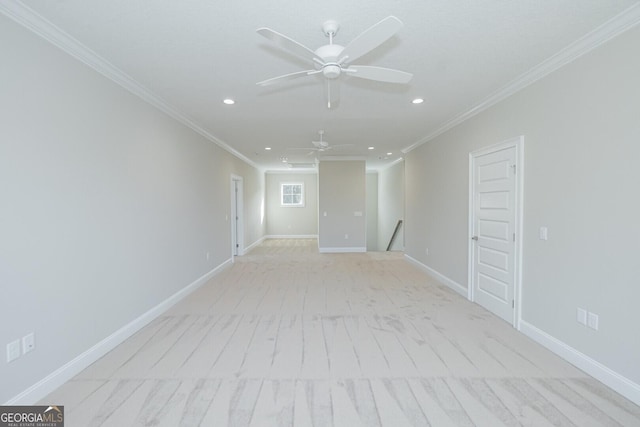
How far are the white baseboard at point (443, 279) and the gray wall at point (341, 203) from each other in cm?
236

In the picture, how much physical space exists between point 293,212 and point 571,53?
976cm

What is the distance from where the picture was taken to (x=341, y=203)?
8328 mm

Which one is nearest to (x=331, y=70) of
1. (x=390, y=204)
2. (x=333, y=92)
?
(x=333, y=92)

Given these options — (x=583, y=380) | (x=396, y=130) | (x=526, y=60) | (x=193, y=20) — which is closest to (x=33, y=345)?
(x=193, y=20)

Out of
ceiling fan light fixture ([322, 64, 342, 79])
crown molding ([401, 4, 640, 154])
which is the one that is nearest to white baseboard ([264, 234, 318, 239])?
crown molding ([401, 4, 640, 154])

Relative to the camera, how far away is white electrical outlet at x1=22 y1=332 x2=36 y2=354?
1.93 meters

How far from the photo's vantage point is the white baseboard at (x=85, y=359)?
1960 mm

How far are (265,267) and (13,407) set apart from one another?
4559mm

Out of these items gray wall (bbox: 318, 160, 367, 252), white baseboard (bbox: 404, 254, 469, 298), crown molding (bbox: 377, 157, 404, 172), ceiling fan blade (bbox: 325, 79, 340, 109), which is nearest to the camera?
ceiling fan blade (bbox: 325, 79, 340, 109)

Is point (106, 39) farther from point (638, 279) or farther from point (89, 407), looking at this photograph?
point (638, 279)

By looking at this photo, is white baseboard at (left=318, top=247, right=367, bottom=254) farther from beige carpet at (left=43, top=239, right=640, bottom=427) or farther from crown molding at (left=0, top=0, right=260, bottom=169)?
crown molding at (left=0, top=0, right=260, bottom=169)

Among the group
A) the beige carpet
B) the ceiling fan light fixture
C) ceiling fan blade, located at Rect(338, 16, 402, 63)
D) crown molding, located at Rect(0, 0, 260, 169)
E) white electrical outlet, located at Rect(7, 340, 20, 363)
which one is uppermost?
crown molding, located at Rect(0, 0, 260, 169)

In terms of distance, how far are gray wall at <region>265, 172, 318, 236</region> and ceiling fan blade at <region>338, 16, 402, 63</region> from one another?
31.3ft

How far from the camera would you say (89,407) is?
195 centimetres
